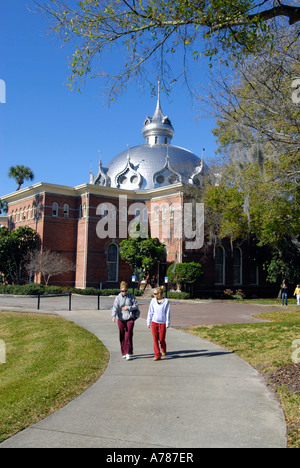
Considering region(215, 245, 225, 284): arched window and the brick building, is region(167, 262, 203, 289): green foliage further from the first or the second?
region(215, 245, 225, 284): arched window

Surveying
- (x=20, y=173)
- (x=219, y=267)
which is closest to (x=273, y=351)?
(x=219, y=267)

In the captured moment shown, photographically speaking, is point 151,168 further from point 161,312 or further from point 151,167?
point 161,312

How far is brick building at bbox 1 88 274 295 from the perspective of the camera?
35625mm

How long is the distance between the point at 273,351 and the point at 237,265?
2971 centimetres

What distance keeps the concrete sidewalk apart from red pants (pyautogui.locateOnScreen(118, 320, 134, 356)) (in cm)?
24

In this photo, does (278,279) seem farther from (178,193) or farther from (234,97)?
(234,97)

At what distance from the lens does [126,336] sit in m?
8.99

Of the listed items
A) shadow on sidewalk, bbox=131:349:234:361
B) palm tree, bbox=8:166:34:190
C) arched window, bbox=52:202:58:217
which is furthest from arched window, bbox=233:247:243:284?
shadow on sidewalk, bbox=131:349:234:361

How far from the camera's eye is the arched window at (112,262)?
37.6m

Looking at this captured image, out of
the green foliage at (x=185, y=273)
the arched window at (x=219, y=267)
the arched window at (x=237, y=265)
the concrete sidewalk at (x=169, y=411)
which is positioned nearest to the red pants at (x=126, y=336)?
the concrete sidewalk at (x=169, y=411)

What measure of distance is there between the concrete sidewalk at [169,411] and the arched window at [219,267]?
28.6 metres

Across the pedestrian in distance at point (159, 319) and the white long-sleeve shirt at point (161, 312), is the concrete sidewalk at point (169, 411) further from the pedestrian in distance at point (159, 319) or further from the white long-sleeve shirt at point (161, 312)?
the white long-sleeve shirt at point (161, 312)

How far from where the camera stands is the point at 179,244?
112 ft

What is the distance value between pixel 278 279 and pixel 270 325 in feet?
91.8
